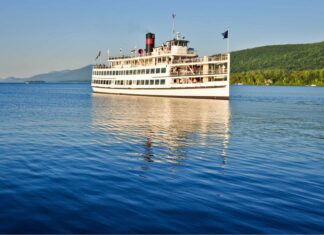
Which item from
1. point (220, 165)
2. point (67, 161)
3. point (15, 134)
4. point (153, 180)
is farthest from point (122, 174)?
point (15, 134)

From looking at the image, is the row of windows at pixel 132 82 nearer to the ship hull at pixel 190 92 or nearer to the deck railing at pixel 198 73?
the ship hull at pixel 190 92

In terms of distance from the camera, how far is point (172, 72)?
74875mm

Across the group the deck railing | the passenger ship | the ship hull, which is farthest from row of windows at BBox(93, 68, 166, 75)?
the ship hull

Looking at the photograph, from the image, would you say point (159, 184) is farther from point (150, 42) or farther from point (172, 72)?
point (150, 42)

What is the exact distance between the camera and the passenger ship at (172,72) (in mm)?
68875

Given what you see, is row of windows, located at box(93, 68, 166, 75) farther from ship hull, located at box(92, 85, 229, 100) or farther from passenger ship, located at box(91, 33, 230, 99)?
ship hull, located at box(92, 85, 229, 100)

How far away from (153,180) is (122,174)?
1.50m

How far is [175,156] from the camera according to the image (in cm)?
1811

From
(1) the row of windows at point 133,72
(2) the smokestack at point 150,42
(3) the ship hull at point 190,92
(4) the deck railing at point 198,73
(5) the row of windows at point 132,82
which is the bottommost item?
(3) the ship hull at point 190,92

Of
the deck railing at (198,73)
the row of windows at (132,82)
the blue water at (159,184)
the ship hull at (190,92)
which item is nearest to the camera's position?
the blue water at (159,184)

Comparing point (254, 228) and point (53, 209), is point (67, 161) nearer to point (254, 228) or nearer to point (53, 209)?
point (53, 209)

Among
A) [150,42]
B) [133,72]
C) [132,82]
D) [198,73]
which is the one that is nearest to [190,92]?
[198,73]

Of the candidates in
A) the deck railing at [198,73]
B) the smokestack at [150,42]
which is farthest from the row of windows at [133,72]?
the smokestack at [150,42]

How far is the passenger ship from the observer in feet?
226
